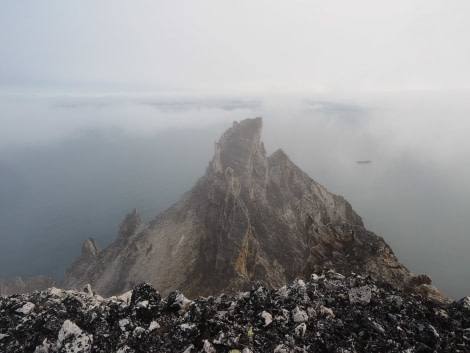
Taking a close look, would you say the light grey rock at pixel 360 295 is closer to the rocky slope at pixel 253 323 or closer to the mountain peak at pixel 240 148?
the rocky slope at pixel 253 323

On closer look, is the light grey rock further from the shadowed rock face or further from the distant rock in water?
the distant rock in water

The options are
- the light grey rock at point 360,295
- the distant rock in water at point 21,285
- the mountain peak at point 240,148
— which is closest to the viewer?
the light grey rock at point 360,295

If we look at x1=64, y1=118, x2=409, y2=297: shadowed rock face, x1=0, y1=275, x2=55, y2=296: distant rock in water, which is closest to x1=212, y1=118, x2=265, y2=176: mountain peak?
x1=64, y1=118, x2=409, y2=297: shadowed rock face

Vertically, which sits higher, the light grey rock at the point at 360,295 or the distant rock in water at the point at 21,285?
the light grey rock at the point at 360,295

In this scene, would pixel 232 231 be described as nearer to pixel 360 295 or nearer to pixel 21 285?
pixel 360 295

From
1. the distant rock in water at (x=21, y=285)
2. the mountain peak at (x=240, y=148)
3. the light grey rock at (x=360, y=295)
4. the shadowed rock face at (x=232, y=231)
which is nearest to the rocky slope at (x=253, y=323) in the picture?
the light grey rock at (x=360, y=295)
